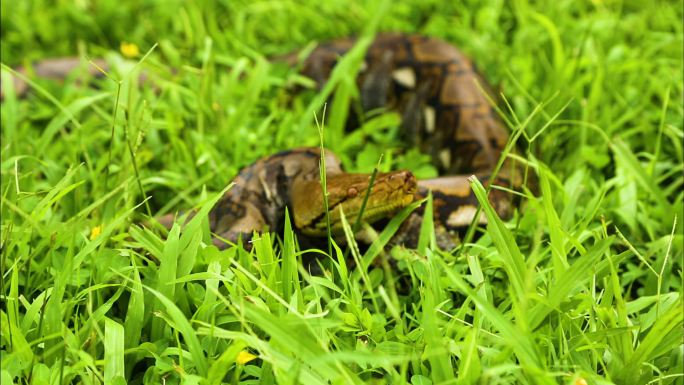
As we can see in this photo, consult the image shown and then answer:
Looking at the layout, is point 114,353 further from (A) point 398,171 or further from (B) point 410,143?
(B) point 410,143

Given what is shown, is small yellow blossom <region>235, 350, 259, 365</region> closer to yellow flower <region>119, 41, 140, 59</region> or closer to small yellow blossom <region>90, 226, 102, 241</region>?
small yellow blossom <region>90, 226, 102, 241</region>

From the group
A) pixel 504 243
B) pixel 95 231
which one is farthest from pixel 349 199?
pixel 95 231

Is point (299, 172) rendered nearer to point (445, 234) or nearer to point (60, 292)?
point (445, 234)

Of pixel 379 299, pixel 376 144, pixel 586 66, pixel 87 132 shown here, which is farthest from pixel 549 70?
pixel 87 132

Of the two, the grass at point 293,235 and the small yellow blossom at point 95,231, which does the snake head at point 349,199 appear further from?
the small yellow blossom at point 95,231

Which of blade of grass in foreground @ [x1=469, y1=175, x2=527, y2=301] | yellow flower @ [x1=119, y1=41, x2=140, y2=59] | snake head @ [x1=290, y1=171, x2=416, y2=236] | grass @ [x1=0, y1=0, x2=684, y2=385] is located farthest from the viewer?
yellow flower @ [x1=119, y1=41, x2=140, y2=59]

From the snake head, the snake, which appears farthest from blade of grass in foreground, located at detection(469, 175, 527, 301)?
the snake head
